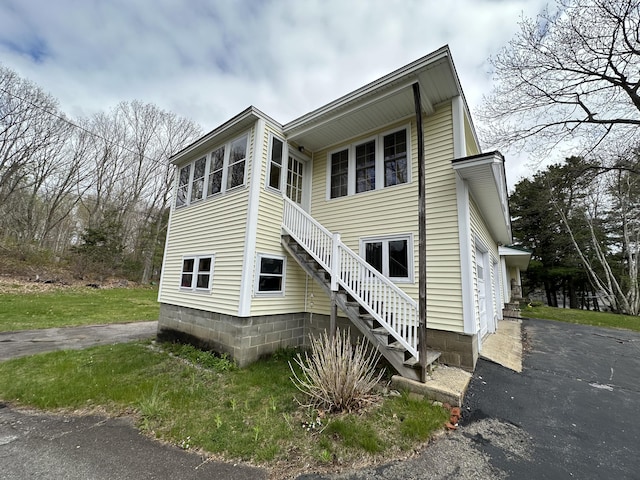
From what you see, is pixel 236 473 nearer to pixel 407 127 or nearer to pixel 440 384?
pixel 440 384

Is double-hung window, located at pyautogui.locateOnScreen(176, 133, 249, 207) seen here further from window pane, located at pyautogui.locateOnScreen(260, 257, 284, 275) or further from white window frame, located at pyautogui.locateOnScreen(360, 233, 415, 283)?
white window frame, located at pyautogui.locateOnScreen(360, 233, 415, 283)

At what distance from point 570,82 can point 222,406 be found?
530 inches

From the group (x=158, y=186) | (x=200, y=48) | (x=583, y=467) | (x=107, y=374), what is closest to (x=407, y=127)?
(x=583, y=467)

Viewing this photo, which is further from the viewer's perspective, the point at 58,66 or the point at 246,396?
the point at 58,66

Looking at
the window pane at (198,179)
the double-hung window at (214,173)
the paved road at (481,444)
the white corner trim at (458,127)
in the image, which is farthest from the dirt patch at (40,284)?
the white corner trim at (458,127)

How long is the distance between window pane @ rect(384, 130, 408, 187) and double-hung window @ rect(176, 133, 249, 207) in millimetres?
3812

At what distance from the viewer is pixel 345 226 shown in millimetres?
7363

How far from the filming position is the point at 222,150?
26.4 feet

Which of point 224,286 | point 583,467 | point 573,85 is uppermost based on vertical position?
point 573,85

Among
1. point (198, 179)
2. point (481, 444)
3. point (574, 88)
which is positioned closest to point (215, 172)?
point (198, 179)

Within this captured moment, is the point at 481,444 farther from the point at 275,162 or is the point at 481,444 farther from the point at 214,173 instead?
the point at 214,173

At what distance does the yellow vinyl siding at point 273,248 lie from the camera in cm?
657

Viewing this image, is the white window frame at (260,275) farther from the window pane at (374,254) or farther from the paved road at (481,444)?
the paved road at (481,444)

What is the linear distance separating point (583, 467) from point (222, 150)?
9.38 m
